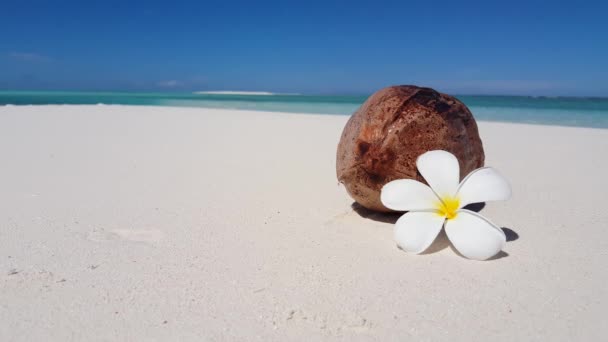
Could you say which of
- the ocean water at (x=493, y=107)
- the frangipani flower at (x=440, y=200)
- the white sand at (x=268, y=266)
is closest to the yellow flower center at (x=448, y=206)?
the frangipani flower at (x=440, y=200)

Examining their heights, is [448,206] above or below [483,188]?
below

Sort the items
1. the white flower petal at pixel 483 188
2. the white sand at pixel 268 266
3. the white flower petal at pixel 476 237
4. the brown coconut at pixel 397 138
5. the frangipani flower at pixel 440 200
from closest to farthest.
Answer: the white sand at pixel 268 266 < the white flower petal at pixel 476 237 < the frangipani flower at pixel 440 200 < the white flower petal at pixel 483 188 < the brown coconut at pixel 397 138

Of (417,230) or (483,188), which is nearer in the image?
(417,230)

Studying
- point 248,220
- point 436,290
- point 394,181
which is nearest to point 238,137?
point 248,220

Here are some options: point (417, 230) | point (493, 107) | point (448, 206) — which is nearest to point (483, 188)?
point (448, 206)

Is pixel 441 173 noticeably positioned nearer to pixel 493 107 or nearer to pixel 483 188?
pixel 483 188

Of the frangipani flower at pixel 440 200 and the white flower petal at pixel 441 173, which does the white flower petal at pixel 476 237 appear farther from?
the white flower petal at pixel 441 173

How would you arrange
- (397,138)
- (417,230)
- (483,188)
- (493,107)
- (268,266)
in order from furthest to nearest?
(493,107) < (397,138) < (483,188) < (417,230) < (268,266)
